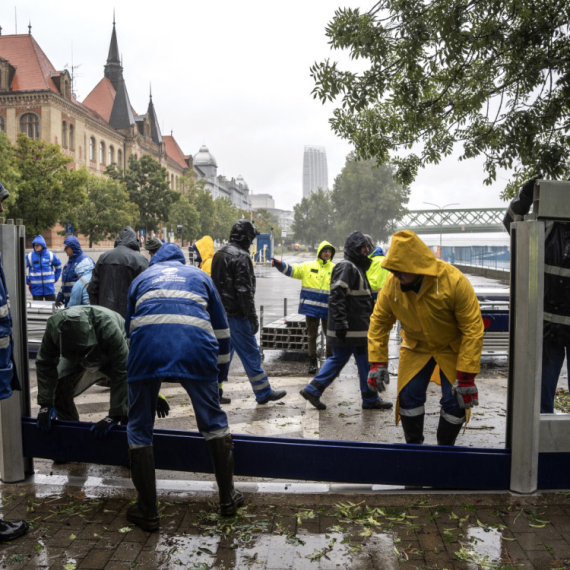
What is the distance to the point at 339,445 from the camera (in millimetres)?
3943

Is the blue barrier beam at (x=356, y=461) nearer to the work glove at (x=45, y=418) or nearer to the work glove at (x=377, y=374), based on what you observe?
the work glove at (x=377, y=374)

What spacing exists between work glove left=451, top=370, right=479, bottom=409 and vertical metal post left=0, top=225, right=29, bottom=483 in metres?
3.03

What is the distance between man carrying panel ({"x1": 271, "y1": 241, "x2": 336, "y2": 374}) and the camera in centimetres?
805

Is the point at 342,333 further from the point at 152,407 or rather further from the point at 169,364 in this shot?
the point at 169,364

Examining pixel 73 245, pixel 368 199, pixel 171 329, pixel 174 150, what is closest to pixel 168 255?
pixel 171 329

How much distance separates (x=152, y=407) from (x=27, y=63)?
184ft

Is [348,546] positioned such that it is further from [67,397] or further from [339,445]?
[67,397]

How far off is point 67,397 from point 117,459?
774mm

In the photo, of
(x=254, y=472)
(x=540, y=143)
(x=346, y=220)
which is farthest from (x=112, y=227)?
(x=346, y=220)

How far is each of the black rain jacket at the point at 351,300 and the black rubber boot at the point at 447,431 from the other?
2.09 meters

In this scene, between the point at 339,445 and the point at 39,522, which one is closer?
the point at 39,522

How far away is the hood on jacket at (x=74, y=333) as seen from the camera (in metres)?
3.91

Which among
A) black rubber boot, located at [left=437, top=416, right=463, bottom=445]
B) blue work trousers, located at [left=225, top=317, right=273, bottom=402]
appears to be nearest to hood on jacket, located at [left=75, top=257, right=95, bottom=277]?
blue work trousers, located at [left=225, top=317, right=273, bottom=402]

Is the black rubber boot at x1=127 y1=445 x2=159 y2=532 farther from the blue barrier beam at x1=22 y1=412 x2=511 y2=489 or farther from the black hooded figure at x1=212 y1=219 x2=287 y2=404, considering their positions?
the black hooded figure at x1=212 y1=219 x2=287 y2=404
